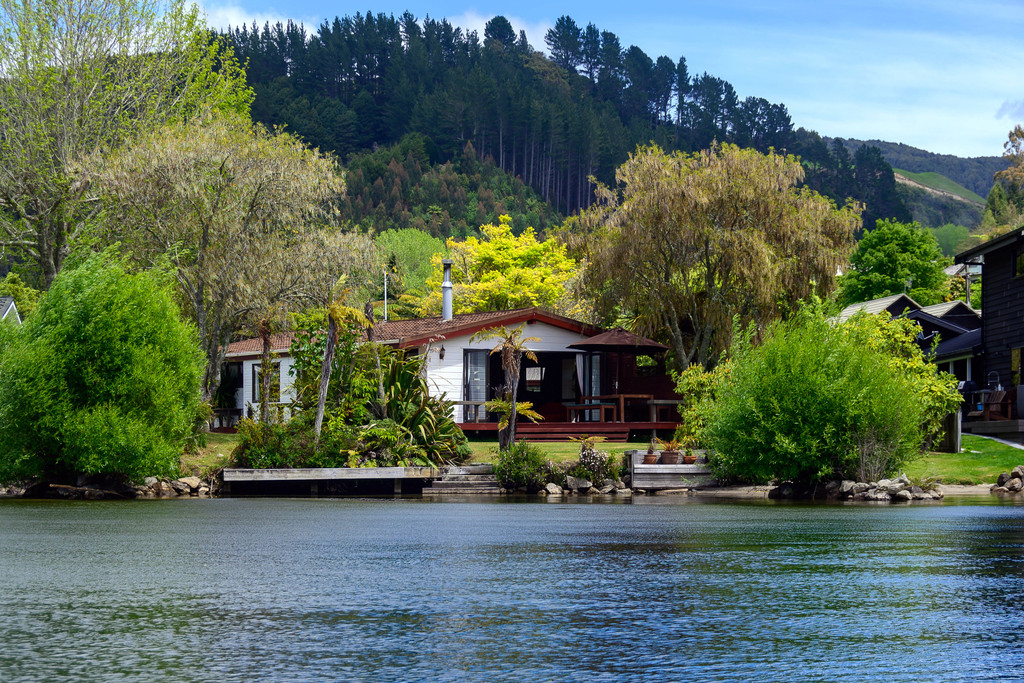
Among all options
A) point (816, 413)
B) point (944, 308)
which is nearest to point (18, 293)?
point (944, 308)

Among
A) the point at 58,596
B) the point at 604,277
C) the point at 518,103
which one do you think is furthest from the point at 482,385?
the point at 518,103

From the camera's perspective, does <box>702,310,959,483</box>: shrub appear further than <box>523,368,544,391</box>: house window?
No

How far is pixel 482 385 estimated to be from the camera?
133ft

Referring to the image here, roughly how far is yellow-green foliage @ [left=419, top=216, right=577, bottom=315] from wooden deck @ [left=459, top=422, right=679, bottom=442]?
22.1 metres

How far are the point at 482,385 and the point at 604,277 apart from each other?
247 inches

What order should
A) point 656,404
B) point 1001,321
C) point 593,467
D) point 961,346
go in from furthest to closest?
point 961,346, point 1001,321, point 656,404, point 593,467

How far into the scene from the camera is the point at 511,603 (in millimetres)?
8406

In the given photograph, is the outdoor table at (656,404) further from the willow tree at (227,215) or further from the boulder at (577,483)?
the willow tree at (227,215)

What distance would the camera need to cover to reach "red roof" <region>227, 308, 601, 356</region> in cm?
3941

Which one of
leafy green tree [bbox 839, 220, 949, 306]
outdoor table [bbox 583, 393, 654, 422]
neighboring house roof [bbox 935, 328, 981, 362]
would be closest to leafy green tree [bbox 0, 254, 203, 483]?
outdoor table [bbox 583, 393, 654, 422]

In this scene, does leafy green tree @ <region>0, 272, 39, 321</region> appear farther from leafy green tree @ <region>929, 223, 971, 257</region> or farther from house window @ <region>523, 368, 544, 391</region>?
leafy green tree @ <region>929, 223, 971, 257</region>

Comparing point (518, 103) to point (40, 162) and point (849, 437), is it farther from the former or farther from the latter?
point (849, 437)

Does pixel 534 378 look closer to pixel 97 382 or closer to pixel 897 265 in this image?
pixel 97 382

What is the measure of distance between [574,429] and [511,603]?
2928 centimetres
